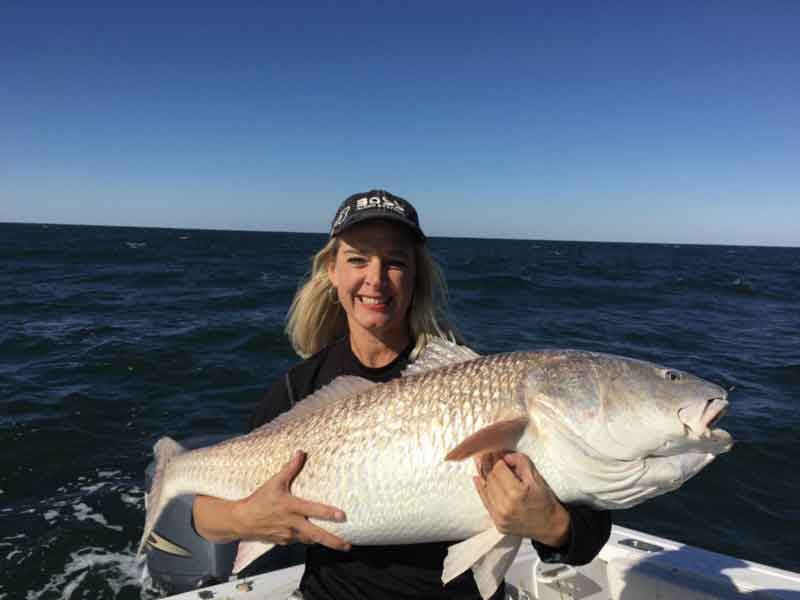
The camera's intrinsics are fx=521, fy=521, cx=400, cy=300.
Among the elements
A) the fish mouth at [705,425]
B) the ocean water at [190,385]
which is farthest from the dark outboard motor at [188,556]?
the fish mouth at [705,425]

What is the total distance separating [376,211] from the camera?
9.14ft

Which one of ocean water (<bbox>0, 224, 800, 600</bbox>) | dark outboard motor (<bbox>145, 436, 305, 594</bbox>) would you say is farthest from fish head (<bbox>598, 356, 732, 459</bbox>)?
ocean water (<bbox>0, 224, 800, 600</bbox>)

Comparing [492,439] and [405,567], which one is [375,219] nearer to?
[492,439]

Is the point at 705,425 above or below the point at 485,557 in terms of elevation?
above

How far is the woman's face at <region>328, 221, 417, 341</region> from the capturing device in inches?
114

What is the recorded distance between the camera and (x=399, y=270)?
2.94 meters

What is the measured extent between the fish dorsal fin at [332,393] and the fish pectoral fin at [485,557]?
89 cm

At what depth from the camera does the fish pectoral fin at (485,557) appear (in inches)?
88.3

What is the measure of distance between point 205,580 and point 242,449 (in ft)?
8.58

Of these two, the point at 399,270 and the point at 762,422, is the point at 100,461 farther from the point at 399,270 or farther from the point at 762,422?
the point at 762,422

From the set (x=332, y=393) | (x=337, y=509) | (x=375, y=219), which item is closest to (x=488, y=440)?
(x=337, y=509)

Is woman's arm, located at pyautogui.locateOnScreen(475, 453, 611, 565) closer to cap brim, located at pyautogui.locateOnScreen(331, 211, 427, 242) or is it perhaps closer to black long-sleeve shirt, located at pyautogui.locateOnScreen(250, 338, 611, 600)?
black long-sleeve shirt, located at pyautogui.locateOnScreen(250, 338, 611, 600)

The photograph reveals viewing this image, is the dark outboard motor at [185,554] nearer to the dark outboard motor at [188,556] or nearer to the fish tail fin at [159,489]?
the dark outboard motor at [188,556]

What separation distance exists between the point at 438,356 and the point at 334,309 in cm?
118
